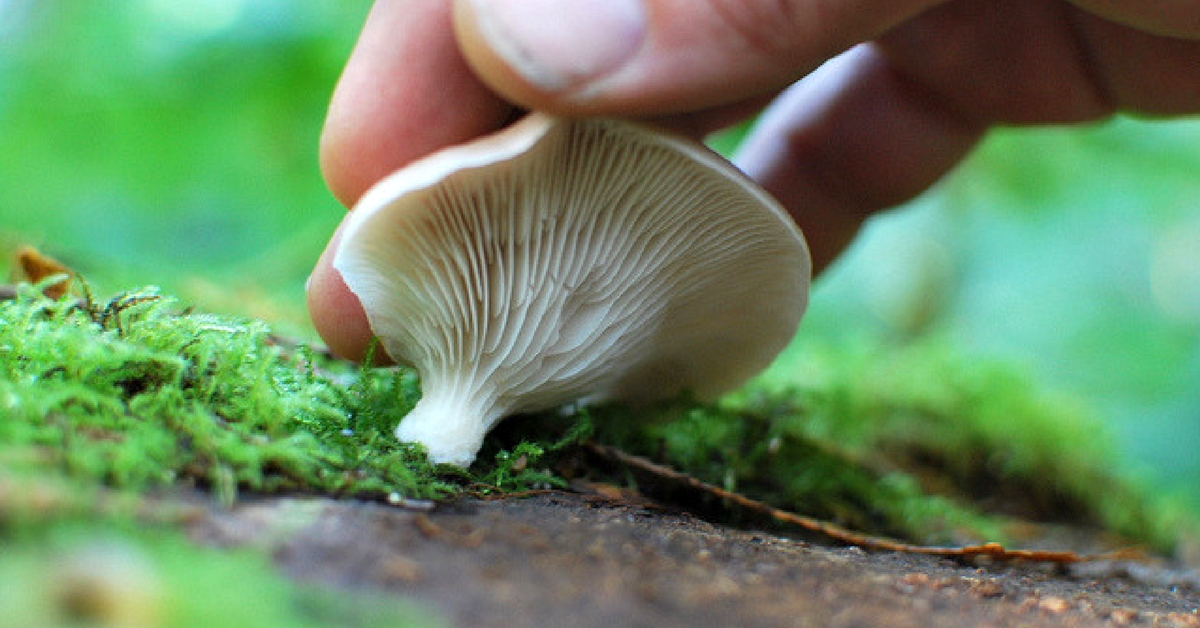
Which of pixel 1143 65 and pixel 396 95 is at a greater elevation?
pixel 1143 65

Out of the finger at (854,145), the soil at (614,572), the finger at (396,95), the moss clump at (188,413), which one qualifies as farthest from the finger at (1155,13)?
the moss clump at (188,413)

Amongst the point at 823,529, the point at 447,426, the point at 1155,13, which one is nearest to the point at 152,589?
the point at 447,426

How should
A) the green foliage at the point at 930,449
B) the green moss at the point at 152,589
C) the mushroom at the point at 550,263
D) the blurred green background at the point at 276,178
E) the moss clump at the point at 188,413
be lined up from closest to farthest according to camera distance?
1. the green moss at the point at 152,589
2. the moss clump at the point at 188,413
3. the mushroom at the point at 550,263
4. the green foliage at the point at 930,449
5. the blurred green background at the point at 276,178

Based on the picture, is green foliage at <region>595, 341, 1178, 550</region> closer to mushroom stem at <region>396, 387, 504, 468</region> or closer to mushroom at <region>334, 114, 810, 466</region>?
mushroom at <region>334, 114, 810, 466</region>

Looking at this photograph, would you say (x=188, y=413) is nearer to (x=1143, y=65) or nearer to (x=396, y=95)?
(x=396, y=95)

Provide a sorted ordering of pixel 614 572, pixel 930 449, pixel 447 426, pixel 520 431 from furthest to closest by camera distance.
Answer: pixel 930 449 → pixel 520 431 → pixel 447 426 → pixel 614 572

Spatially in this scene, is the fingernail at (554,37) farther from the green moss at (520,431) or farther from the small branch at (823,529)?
the small branch at (823,529)

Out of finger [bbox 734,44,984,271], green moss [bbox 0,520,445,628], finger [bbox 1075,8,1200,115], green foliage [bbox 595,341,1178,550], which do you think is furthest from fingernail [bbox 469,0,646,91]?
Result: finger [bbox 1075,8,1200,115]
